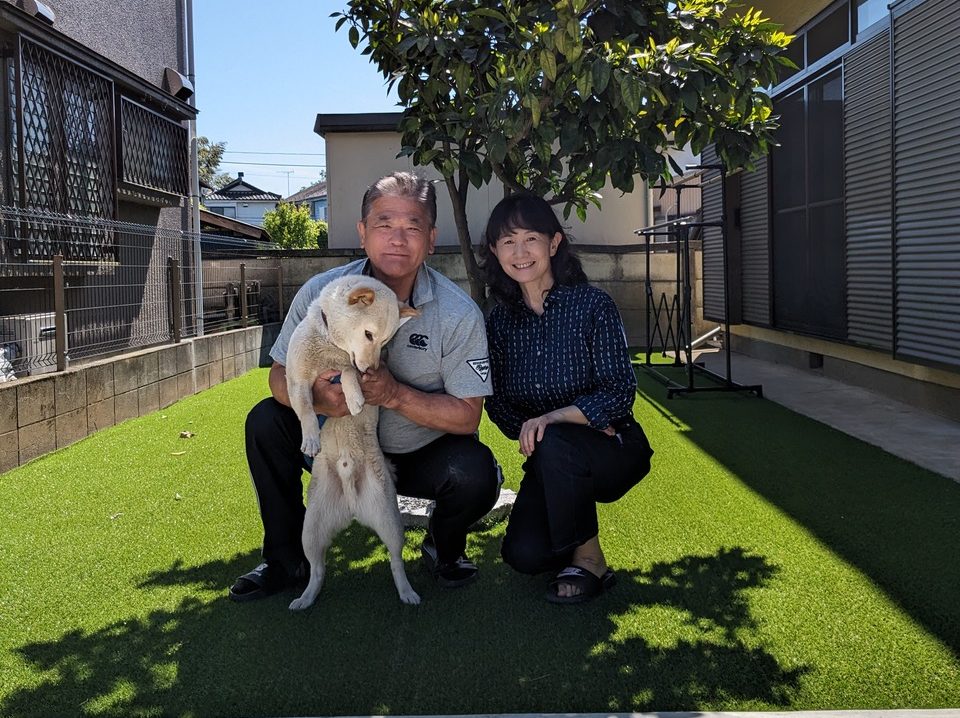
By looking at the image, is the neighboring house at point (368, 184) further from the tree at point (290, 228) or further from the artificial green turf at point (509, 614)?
the tree at point (290, 228)

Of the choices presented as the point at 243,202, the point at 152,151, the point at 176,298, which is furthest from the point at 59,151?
the point at 243,202

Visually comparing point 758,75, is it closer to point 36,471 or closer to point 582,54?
point 582,54

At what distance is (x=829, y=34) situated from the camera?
785cm

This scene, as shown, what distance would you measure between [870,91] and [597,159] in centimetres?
533

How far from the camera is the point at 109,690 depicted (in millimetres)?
2191

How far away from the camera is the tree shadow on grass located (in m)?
2.12

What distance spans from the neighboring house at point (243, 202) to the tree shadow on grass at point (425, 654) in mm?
47654

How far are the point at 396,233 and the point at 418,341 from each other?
38 centimetres

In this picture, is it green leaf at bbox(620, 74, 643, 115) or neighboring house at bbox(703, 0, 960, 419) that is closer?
green leaf at bbox(620, 74, 643, 115)

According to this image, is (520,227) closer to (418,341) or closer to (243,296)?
(418,341)

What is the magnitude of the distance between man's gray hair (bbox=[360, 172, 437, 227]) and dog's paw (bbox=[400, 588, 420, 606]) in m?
1.29

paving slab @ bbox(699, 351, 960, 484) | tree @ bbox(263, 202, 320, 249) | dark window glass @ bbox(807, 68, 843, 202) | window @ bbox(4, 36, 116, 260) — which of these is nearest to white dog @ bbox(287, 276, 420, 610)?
paving slab @ bbox(699, 351, 960, 484)

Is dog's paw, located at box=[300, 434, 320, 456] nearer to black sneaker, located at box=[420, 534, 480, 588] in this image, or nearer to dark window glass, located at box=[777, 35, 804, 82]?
black sneaker, located at box=[420, 534, 480, 588]

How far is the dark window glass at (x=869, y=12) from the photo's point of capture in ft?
22.0
